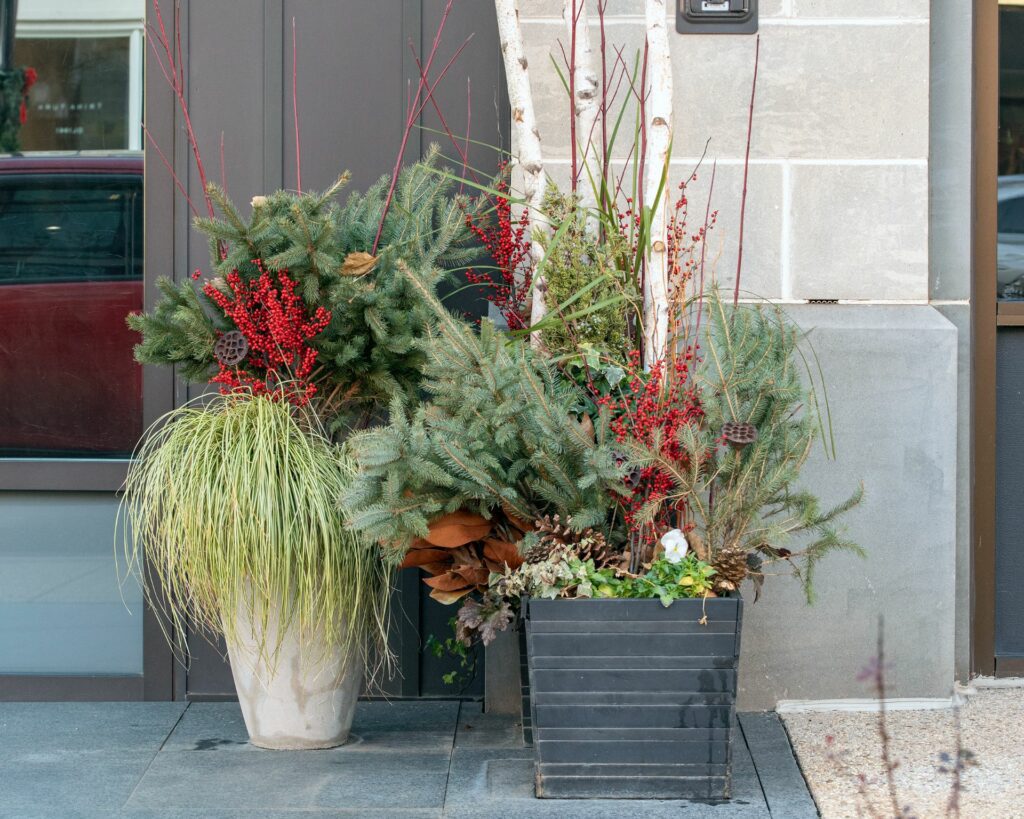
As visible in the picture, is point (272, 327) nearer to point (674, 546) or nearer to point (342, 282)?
point (342, 282)

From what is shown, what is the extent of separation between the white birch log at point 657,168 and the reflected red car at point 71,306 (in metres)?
1.82

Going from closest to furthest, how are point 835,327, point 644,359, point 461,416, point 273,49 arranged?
point 461,416, point 644,359, point 835,327, point 273,49

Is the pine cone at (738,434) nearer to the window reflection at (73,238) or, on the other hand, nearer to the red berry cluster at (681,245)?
the red berry cluster at (681,245)

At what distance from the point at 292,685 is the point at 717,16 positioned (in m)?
2.38

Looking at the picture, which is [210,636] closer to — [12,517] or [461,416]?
[12,517]

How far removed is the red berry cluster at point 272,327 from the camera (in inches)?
130

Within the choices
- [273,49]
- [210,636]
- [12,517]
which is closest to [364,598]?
[210,636]

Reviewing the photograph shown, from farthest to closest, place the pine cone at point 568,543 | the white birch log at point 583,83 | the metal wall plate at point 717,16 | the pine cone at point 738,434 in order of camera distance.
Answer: the metal wall plate at point 717,16 → the white birch log at point 583,83 → the pine cone at point 568,543 → the pine cone at point 738,434

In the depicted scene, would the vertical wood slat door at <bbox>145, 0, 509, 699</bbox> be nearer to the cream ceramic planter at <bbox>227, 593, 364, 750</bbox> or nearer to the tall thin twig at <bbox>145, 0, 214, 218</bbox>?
the tall thin twig at <bbox>145, 0, 214, 218</bbox>

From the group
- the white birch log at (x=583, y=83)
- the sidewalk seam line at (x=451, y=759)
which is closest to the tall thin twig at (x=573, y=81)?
the white birch log at (x=583, y=83)

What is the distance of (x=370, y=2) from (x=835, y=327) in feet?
6.05

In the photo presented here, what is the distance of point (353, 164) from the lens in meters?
4.05

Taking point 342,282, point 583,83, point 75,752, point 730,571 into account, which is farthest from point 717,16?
point 75,752

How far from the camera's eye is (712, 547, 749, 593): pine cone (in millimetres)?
3045
